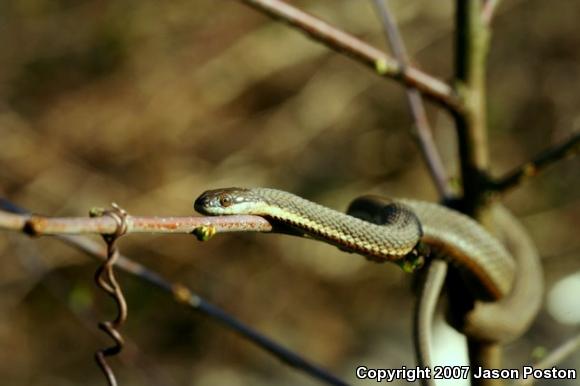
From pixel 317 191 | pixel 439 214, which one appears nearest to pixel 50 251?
pixel 317 191

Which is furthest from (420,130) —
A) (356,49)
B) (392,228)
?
(392,228)

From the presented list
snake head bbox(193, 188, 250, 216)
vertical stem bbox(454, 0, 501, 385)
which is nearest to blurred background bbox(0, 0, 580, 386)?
vertical stem bbox(454, 0, 501, 385)

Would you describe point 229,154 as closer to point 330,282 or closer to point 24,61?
point 330,282

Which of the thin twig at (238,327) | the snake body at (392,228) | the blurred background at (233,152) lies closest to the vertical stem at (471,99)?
the snake body at (392,228)

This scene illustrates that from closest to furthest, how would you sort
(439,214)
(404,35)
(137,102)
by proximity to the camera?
1. (439,214)
2. (137,102)
3. (404,35)

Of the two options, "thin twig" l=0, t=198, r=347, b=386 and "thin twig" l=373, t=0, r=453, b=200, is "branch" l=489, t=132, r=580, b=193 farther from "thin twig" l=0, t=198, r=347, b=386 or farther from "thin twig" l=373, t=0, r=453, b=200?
"thin twig" l=0, t=198, r=347, b=386

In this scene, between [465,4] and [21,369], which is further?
[21,369]

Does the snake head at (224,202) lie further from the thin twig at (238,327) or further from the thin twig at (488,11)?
the thin twig at (488,11)
